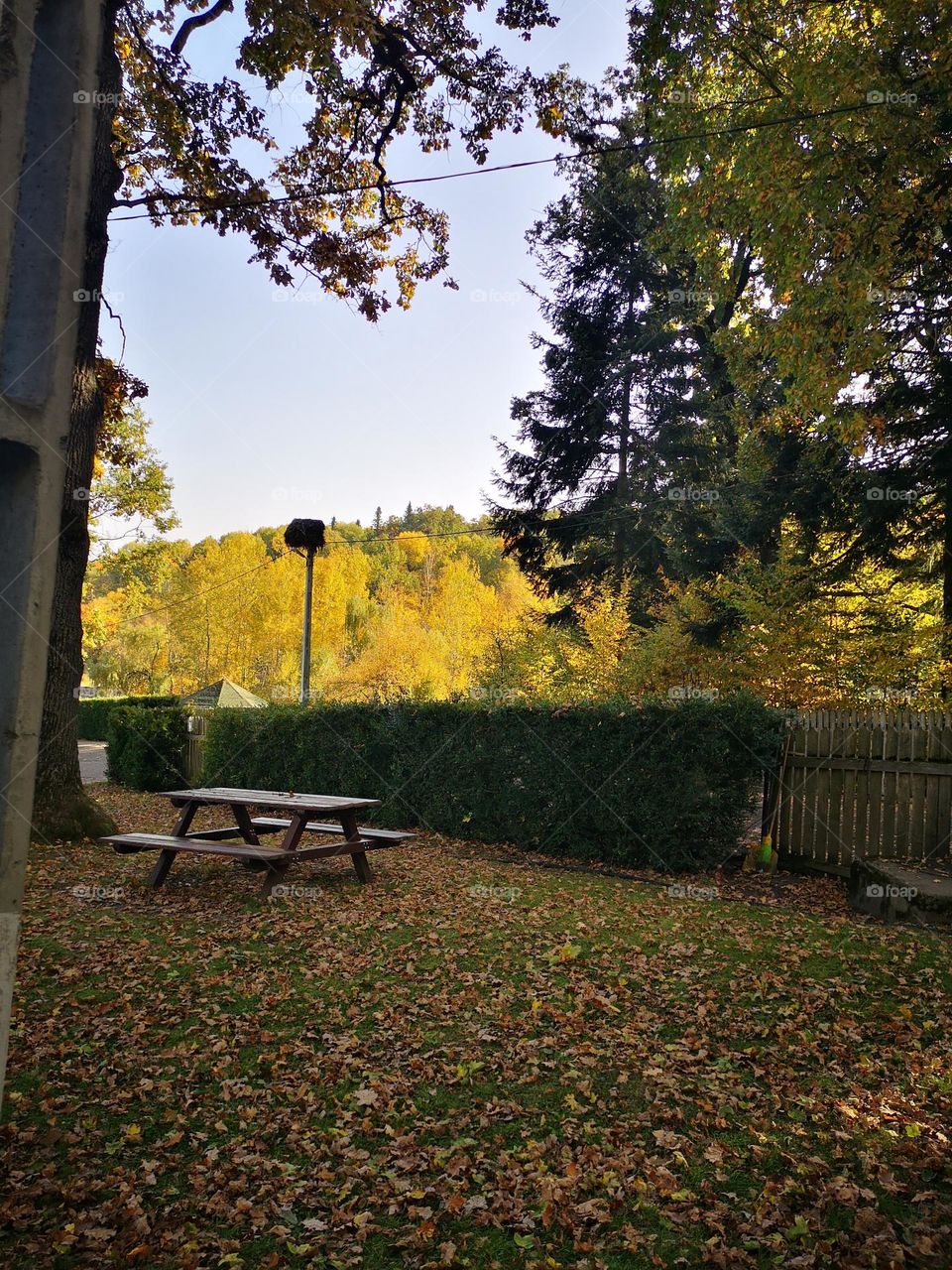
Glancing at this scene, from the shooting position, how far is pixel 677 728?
32.7 feet

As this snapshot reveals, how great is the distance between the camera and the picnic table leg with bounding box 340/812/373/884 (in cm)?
813

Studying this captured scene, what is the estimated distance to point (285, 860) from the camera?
7473 millimetres

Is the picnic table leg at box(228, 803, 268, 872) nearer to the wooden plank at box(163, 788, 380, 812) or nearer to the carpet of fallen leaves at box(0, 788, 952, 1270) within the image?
the wooden plank at box(163, 788, 380, 812)

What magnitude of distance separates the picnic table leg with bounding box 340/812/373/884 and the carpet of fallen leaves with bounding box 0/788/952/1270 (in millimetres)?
1138

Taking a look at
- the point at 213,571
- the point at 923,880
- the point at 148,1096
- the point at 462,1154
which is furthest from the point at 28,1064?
the point at 213,571

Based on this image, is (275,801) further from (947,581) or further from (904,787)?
(947,581)

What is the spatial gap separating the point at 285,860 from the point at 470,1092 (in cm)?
381

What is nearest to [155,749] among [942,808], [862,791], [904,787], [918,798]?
[862,791]

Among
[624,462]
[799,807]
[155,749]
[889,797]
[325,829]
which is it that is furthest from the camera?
[624,462]

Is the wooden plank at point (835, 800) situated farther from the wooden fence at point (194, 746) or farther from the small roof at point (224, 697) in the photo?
the small roof at point (224, 697)

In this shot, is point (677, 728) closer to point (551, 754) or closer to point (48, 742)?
point (551, 754)

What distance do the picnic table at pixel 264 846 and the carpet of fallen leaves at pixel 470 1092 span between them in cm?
54

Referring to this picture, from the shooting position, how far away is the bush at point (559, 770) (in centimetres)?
984

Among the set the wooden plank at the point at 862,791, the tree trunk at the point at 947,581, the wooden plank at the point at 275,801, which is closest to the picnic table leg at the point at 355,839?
the wooden plank at the point at 275,801
